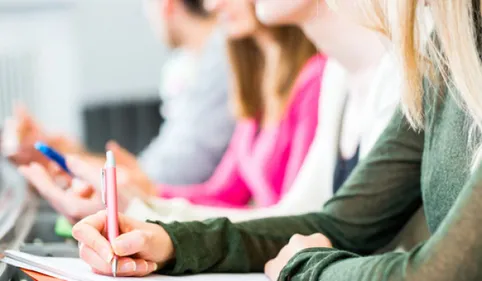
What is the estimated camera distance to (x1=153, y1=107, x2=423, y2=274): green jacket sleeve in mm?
874

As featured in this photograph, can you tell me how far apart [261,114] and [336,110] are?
0.48m

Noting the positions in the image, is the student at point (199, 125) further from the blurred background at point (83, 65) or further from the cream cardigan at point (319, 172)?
the blurred background at point (83, 65)

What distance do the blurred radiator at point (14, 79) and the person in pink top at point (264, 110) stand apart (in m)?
1.51

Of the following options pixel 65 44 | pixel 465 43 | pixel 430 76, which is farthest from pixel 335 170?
pixel 65 44

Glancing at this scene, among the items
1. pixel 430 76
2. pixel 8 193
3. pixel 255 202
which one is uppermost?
pixel 430 76

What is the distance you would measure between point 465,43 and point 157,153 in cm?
127

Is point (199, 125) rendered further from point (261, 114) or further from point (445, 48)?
point (445, 48)

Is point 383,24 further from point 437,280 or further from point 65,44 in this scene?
point 65,44

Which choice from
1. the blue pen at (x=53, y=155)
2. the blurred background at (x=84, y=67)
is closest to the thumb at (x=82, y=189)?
the blue pen at (x=53, y=155)

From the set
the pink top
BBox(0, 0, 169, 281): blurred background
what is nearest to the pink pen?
the pink top

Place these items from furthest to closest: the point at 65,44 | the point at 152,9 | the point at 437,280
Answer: the point at 65,44 < the point at 152,9 < the point at 437,280

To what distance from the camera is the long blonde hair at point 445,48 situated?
0.72 meters

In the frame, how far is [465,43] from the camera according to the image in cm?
73

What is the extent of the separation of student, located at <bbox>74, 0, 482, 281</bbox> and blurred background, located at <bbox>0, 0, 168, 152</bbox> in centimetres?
209
